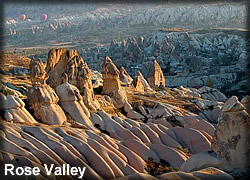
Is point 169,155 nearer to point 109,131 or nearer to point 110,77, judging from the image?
point 109,131

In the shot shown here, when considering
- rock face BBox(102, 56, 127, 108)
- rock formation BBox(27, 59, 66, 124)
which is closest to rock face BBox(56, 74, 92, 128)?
A: rock formation BBox(27, 59, 66, 124)

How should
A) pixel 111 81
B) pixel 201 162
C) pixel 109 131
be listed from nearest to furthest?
pixel 201 162, pixel 109 131, pixel 111 81

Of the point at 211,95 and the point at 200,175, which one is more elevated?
the point at 200,175

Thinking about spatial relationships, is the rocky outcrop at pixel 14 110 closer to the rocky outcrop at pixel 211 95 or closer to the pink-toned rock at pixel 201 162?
the pink-toned rock at pixel 201 162

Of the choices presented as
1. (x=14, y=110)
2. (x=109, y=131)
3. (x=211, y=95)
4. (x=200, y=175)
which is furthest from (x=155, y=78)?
(x=200, y=175)

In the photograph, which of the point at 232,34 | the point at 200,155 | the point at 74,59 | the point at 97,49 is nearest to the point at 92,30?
the point at 97,49
